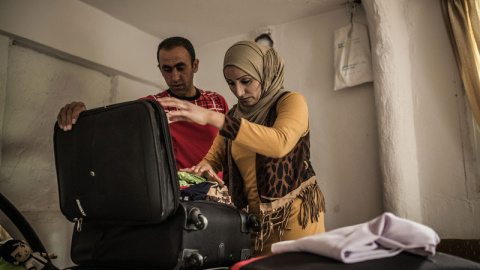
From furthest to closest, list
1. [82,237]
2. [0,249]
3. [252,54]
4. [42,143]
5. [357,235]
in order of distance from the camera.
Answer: [42,143] → [0,249] → [252,54] → [82,237] → [357,235]

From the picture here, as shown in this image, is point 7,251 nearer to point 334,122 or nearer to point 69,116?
point 69,116

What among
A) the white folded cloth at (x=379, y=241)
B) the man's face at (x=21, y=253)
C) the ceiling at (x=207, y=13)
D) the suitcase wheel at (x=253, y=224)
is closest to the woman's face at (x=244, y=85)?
the suitcase wheel at (x=253, y=224)

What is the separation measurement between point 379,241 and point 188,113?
2.12ft

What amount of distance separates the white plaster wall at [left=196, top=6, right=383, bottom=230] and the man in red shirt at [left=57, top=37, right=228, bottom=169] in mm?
1129

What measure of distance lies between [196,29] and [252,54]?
2.21 meters

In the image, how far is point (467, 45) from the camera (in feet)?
8.32

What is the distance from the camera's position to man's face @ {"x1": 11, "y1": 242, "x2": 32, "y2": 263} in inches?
73.5

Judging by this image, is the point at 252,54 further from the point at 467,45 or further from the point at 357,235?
the point at 467,45

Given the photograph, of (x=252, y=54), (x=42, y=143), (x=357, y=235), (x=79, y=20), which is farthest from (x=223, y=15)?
(x=357, y=235)

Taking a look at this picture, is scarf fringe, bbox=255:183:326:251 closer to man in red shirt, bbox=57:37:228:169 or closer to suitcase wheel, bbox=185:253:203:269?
suitcase wheel, bbox=185:253:203:269

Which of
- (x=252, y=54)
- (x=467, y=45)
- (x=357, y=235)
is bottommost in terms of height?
(x=357, y=235)

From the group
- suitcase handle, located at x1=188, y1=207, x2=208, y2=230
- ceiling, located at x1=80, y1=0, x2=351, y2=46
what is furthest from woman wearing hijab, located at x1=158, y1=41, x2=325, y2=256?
ceiling, located at x1=80, y1=0, x2=351, y2=46

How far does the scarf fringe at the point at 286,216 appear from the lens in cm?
140

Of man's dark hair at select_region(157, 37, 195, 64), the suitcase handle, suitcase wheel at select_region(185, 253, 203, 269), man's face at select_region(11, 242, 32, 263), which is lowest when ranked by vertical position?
man's face at select_region(11, 242, 32, 263)
